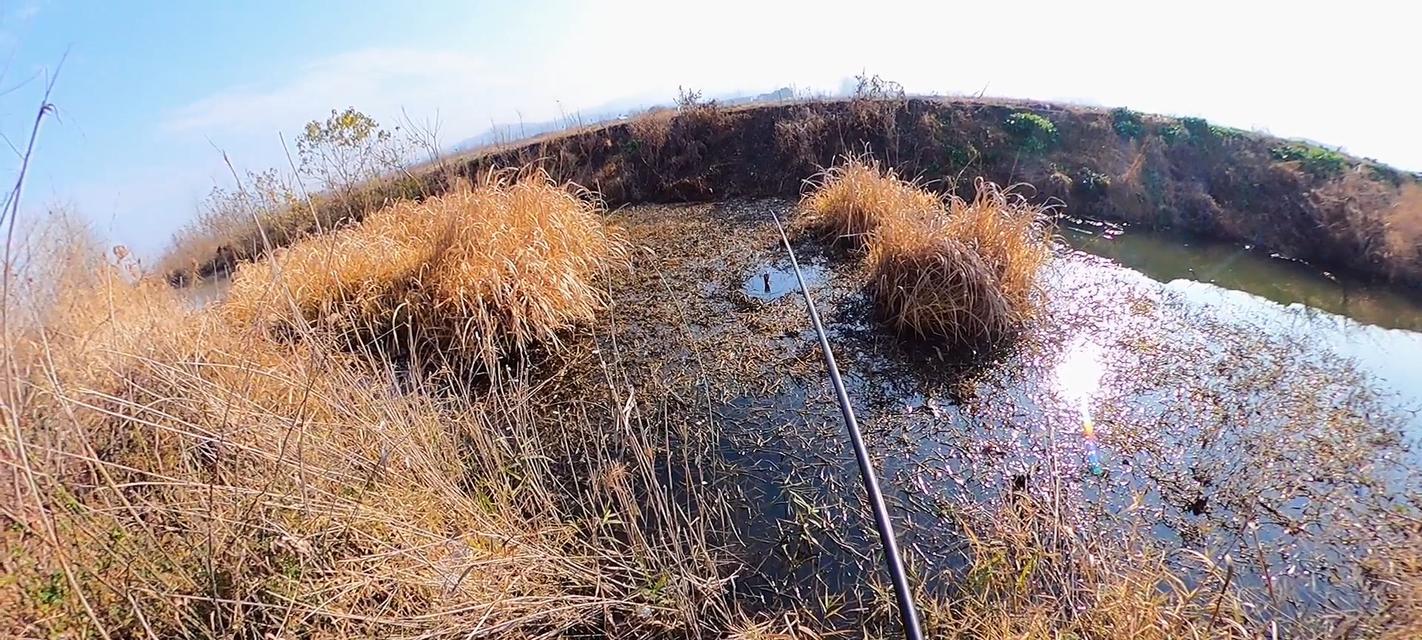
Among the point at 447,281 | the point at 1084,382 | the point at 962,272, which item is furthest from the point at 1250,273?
the point at 447,281

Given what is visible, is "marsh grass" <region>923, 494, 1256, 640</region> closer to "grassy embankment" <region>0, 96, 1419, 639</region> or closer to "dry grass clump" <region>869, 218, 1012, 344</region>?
"grassy embankment" <region>0, 96, 1419, 639</region>

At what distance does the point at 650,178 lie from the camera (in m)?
10.3

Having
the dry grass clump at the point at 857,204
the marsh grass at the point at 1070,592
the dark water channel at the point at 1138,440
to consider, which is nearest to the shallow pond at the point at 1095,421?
the dark water channel at the point at 1138,440

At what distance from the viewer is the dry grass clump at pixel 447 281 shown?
13.3 ft

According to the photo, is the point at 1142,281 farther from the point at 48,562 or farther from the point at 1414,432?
the point at 48,562

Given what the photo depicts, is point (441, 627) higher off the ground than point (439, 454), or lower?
lower

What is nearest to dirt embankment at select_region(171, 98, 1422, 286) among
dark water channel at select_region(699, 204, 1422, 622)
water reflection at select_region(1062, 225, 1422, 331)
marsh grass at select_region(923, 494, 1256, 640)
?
water reflection at select_region(1062, 225, 1422, 331)

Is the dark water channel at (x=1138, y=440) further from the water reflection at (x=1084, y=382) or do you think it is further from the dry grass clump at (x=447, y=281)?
the dry grass clump at (x=447, y=281)

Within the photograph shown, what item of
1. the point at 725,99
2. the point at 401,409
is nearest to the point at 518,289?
the point at 401,409

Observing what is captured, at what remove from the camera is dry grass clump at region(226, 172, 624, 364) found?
4.06 metres

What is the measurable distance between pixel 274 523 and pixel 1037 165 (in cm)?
961

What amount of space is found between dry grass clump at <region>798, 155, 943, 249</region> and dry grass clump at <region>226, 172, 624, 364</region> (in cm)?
294

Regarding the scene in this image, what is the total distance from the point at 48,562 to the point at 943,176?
976cm

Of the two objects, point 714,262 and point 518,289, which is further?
point 714,262
